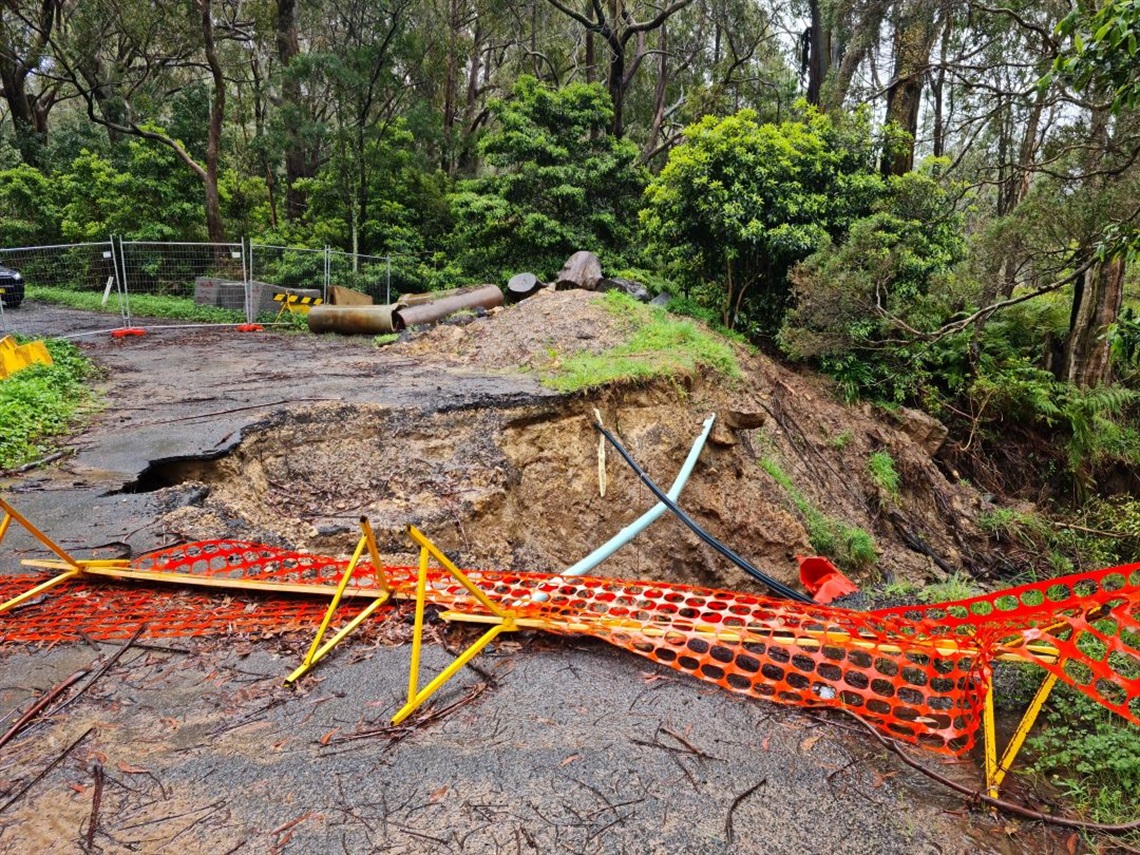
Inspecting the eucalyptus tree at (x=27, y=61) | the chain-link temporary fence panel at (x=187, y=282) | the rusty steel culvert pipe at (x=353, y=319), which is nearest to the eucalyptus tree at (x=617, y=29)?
the rusty steel culvert pipe at (x=353, y=319)

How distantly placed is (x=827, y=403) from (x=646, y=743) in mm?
10146

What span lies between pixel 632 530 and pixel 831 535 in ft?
13.7

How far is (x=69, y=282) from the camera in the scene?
615 inches

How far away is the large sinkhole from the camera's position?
5.47m

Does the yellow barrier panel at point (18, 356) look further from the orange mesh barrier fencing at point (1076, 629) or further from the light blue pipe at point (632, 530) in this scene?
the orange mesh barrier fencing at point (1076, 629)

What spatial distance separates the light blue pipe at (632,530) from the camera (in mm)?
5021

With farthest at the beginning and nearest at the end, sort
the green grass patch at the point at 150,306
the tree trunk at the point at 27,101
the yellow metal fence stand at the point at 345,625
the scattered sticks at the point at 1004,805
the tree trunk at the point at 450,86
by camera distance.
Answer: the tree trunk at the point at 450,86 < the tree trunk at the point at 27,101 < the green grass patch at the point at 150,306 < the yellow metal fence stand at the point at 345,625 < the scattered sticks at the point at 1004,805

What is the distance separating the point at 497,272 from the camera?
16.2 m

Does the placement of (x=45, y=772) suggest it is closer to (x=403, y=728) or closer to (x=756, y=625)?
(x=403, y=728)

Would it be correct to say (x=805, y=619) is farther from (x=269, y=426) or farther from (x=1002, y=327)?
(x=1002, y=327)

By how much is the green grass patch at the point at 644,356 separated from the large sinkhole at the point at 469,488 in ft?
1.25

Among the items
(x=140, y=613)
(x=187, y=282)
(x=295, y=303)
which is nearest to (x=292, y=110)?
(x=187, y=282)

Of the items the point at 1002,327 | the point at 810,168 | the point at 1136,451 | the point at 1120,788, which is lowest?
the point at 1136,451

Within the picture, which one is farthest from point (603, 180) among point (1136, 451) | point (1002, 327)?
point (1136, 451)
